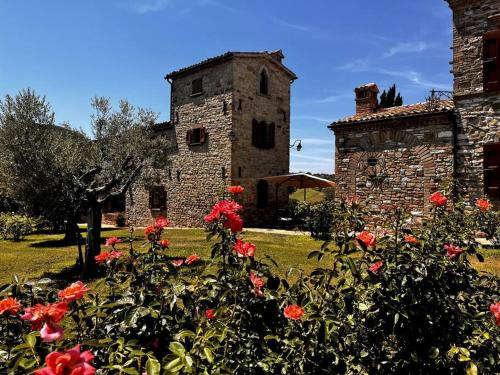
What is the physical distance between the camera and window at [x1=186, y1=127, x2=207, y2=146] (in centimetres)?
1827

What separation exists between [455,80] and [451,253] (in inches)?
444

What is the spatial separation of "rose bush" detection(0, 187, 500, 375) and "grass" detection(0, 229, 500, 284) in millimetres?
4679

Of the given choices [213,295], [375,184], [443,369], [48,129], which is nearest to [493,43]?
[375,184]

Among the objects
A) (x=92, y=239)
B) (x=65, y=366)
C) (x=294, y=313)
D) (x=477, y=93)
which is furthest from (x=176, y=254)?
(x=477, y=93)

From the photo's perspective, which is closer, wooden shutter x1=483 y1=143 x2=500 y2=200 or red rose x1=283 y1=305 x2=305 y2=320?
red rose x1=283 y1=305 x2=305 y2=320

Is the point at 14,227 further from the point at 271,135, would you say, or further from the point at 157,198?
the point at 271,135

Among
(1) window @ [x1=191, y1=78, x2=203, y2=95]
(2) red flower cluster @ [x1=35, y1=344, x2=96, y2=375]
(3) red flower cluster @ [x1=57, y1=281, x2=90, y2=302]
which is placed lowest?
(2) red flower cluster @ [x1=35, y1=344, x2=96, y2=375]

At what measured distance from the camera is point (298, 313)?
69.4 inches

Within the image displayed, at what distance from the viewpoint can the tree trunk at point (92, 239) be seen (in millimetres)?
7613

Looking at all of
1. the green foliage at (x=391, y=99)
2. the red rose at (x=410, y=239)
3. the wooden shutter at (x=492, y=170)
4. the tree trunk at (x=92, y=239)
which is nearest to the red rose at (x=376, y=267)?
the red rose at (x=410, y=239)

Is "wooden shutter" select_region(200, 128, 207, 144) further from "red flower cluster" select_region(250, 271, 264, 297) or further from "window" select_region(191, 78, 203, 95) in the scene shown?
"red flower cluster" select_region(250, 271, 264, 297)

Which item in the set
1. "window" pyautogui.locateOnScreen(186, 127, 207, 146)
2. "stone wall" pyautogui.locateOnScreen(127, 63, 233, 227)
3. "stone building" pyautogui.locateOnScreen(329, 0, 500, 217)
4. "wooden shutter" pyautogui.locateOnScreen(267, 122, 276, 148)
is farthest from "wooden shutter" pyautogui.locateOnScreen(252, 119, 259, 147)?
"stone building" pyautogui.locateOnScreen(329, 0, 500, 217)

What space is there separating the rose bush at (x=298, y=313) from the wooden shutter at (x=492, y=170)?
981 cm

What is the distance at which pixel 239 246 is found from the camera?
231cm
